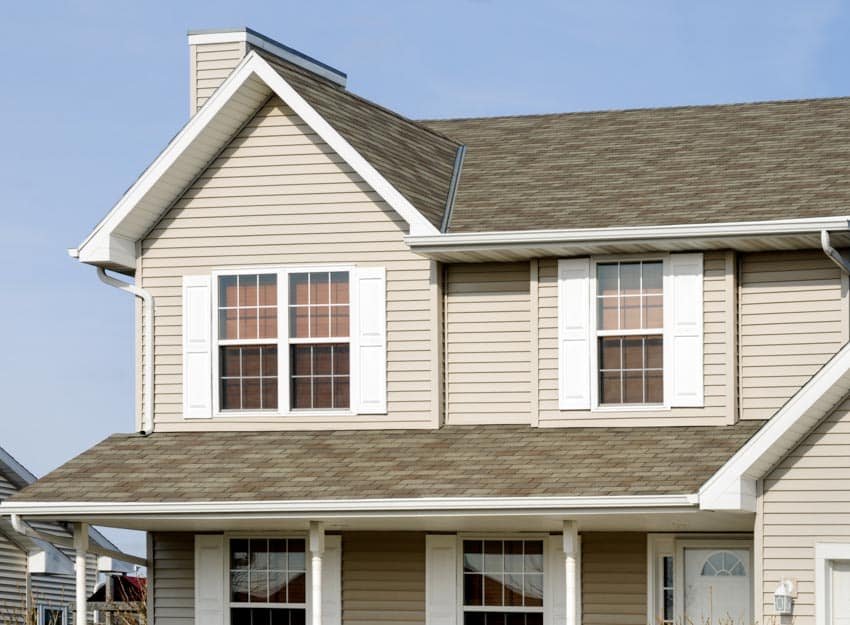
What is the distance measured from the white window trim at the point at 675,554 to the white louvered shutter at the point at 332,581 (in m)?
3.54

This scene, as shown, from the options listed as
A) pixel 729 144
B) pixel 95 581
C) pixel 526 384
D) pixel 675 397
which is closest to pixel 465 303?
pixel 526 384

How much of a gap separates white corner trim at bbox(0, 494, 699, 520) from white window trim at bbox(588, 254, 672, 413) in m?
2.25

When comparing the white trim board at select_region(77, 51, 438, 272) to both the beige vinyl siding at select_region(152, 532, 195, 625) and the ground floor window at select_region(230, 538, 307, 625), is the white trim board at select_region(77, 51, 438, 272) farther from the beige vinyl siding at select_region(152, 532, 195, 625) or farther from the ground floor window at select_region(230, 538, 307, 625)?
the ground floor window at select_region(230, 538, 307, 625)

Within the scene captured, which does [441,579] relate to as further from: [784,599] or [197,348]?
[784,599]

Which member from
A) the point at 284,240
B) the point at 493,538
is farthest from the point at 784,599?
the point at 284,240

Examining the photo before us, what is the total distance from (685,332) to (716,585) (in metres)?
2.79

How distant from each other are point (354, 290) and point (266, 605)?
12.5ft

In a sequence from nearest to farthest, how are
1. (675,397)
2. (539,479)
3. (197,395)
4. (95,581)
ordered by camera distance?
(539,479) < (675,397) < (197,395) < (95,581)

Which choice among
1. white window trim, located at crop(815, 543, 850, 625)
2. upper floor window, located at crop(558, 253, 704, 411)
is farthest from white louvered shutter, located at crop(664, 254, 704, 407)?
white window trim, located at crop(815, 543, 850, 625)

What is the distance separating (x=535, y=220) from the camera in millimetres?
21000

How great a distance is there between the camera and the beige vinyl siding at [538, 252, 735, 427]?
20062 mm

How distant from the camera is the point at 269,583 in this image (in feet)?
69.6

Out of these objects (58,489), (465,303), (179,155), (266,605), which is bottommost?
(266,605)

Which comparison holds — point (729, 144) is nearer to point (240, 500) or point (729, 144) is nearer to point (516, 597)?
point (516, 597)
